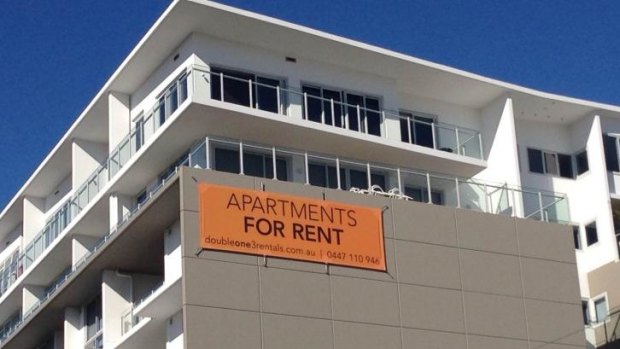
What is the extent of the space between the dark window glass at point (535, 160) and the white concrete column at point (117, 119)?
48.0 feet

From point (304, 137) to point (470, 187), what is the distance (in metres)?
5.98

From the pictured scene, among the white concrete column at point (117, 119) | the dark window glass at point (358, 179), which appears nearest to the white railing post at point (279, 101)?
the dark window glass at point (358, 179)

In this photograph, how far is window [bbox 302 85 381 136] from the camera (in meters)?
48.8

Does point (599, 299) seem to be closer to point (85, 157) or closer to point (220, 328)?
point (220, 328)

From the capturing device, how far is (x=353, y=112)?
4972 centimetres

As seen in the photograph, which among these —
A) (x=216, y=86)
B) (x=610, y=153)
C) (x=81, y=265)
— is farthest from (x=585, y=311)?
(x=81, y=265)

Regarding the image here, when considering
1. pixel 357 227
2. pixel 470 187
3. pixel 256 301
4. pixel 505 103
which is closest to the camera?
pixel 256 301

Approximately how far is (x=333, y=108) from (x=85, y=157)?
37.8 ft

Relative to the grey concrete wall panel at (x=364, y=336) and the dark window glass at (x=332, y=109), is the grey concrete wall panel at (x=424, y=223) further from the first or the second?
the dark window glass at (x=332, y=109)

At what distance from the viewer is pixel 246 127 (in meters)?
46.5

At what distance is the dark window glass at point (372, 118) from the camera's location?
164 feet

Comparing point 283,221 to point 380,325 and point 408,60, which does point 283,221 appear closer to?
point 380,325

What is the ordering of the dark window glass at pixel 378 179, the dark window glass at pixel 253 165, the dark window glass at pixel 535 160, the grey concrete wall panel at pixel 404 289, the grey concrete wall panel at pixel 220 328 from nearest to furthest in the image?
the grey concrete wall panel at pixel 220 328
the grey concrete wall panel at pixel 404 289
the dark window glass at pixel 253 165
the dark window glass at pixel 378 179
the dark window glass at pixel 535 160

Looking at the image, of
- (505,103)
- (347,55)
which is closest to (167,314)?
(347,55)
